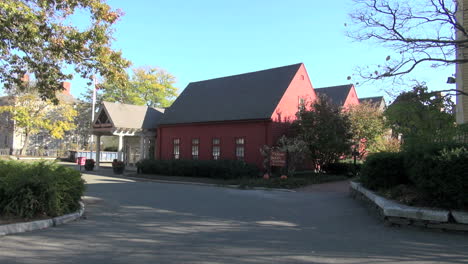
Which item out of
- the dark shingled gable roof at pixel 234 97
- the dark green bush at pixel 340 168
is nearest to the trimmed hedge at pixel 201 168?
the dark shingled gable roof at pixel 234 97

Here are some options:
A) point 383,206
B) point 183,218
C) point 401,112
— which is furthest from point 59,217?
point 401,112

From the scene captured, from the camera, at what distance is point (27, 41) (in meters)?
11.2

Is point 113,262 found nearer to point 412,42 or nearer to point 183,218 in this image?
Result: point 183,218

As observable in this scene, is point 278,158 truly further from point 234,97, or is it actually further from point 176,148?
point 176,148

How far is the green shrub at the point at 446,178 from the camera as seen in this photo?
7289 mm

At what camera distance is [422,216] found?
7.57 m

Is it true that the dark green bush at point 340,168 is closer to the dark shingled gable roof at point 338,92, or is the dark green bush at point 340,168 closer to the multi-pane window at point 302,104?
the multi-pane window at point 302,104

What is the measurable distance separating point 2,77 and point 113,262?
37.0ft

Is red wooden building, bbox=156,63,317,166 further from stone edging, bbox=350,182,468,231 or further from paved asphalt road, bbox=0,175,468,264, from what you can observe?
stone edging, bbox=350,182,468,231

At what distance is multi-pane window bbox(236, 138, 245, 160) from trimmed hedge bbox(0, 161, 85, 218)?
16177 millimetres

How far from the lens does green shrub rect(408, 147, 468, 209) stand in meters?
7.29

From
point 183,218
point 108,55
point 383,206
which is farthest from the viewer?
point 108,55

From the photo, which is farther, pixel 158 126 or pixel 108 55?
pixel 158 126

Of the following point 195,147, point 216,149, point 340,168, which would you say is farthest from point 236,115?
point 340,168
